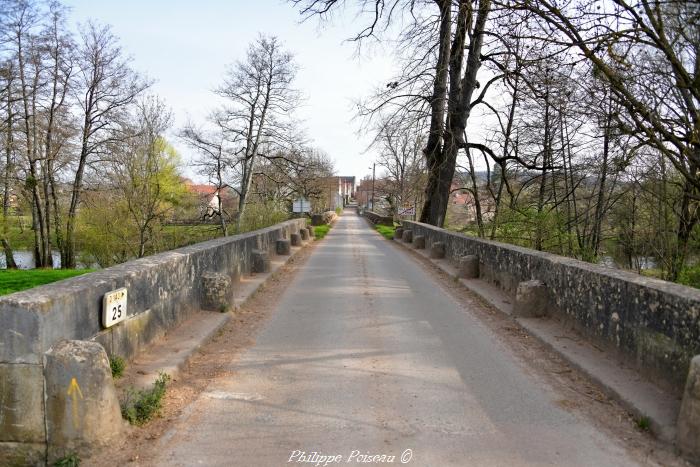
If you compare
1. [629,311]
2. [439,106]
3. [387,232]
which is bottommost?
[387,232]

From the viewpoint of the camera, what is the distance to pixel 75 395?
379cm

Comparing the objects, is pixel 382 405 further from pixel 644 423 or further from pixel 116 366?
pixel 116 366

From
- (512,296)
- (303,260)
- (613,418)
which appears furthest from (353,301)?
(303,260)

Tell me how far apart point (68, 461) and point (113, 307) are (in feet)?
5.03

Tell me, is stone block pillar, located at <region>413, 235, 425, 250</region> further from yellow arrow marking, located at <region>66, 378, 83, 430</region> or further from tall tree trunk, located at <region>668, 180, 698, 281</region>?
yellow arrow marking, located at <region>66, 378, 83, 430</region>

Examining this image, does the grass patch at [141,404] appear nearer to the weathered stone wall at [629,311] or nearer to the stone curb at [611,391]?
the stone curb at [611,391]

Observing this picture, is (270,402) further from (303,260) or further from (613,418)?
(303,260)

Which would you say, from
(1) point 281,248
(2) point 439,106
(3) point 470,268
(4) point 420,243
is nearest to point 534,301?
(3) point 470,268

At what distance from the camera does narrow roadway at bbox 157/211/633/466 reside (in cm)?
390

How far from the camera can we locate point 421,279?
13.7m

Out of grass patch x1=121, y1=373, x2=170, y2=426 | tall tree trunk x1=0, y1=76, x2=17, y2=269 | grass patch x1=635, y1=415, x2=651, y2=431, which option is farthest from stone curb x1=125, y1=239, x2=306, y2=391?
tall tree trunk x1=0, y1=76, x2=17, y2=269

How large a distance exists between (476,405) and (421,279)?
890 cm

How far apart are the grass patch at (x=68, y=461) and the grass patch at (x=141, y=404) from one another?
51 cm

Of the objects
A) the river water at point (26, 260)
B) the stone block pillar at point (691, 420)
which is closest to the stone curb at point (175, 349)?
the stone block pillar at point (691, 420)
